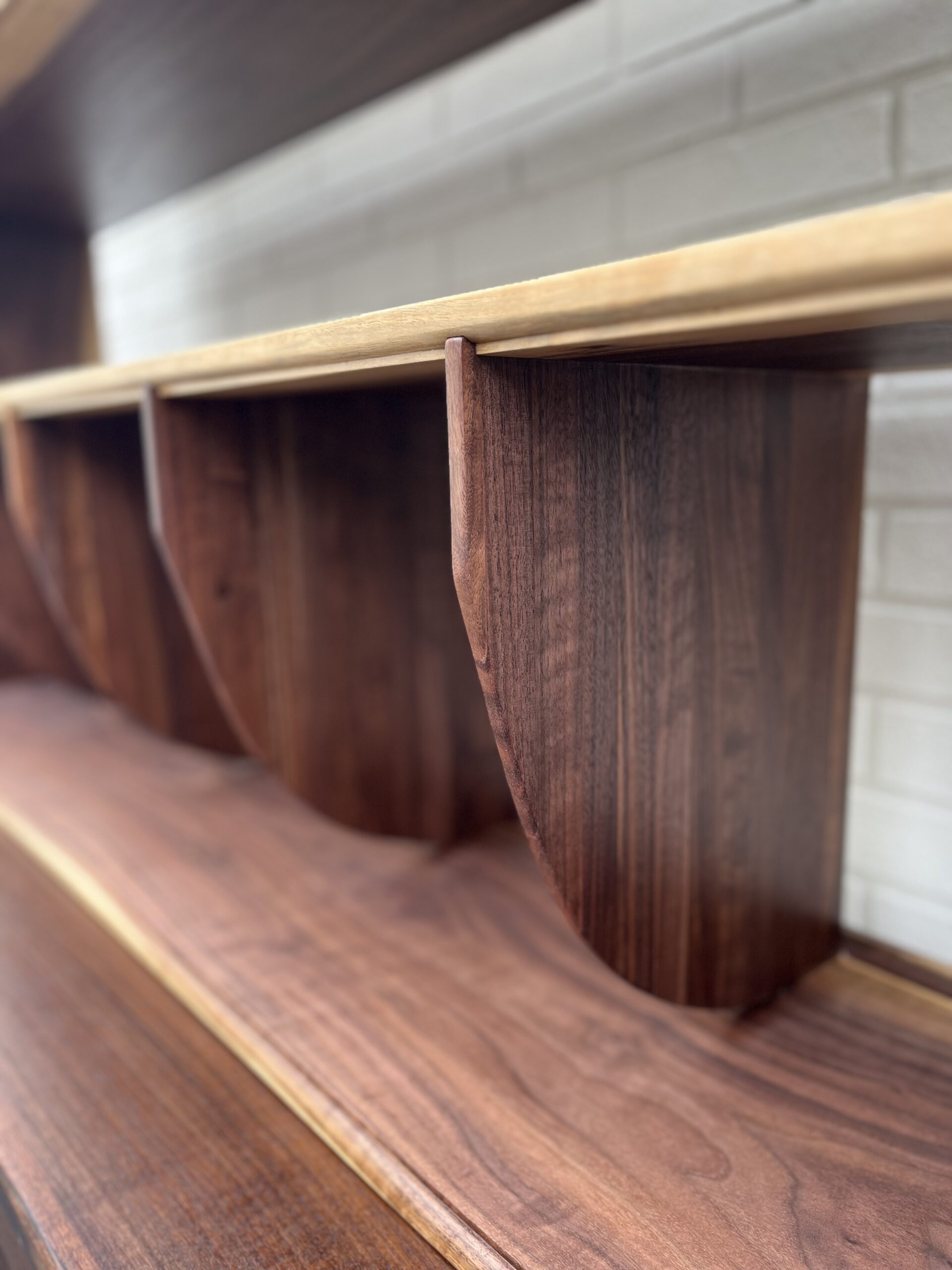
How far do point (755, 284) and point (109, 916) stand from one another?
83 centimetres

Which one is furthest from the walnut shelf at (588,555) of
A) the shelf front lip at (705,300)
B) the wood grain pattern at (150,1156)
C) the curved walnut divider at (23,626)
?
the curved walnut divider at (23,626)

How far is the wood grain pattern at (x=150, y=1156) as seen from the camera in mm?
536

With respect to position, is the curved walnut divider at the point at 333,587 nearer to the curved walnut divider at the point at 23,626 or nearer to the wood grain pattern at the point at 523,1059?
the wood grain pattern at the point at 523,1059

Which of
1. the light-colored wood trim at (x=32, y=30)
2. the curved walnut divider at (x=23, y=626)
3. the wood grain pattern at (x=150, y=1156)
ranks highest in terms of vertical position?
the light-colored wood trim at (x=32, y=30)

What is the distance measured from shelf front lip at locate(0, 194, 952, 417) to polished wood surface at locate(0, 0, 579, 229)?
51 centimetres

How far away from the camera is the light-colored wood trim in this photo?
84 centimetres

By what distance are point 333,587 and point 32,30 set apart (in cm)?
57

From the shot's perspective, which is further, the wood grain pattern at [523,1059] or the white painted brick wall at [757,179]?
the white painted brick wall at [757,179]

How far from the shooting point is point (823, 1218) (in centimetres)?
53

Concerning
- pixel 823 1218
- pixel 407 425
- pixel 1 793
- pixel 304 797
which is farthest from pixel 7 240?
pixel 823 1218

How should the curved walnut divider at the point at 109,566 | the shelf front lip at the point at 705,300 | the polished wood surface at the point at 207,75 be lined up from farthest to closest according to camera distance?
the curved walnut divider at the point at 109,566 → the polished wood surface at the point at 207,75 → the shelf front lip at the point at 705,300

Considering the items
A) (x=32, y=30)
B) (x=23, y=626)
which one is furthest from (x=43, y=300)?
(x=32, y=30)

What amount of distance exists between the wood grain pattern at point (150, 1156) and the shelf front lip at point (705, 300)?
479 mm

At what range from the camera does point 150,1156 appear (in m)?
0.61
